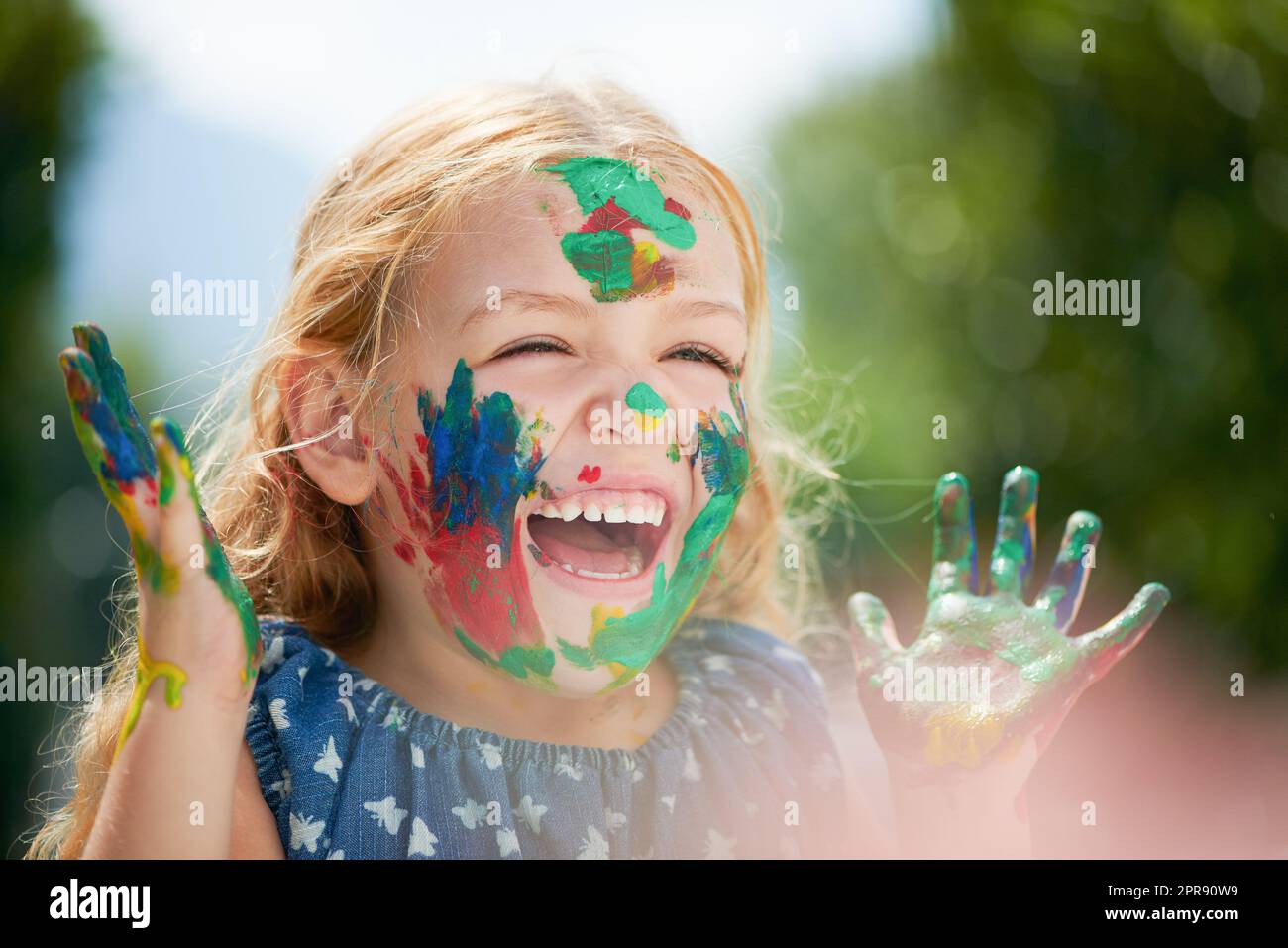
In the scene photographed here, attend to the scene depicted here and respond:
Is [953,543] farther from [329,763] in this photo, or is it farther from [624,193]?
[329,763]

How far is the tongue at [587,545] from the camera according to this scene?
1511 millimetres

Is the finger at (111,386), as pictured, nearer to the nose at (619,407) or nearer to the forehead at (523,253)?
the forehead at (523,253)

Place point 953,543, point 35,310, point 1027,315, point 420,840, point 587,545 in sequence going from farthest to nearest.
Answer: point 1027,315 < point 35,310 < point 953,543 < point 587,545 < point 420,840

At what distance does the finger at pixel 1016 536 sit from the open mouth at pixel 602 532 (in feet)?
2.00

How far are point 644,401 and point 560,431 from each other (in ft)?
0.39

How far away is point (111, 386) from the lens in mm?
1259

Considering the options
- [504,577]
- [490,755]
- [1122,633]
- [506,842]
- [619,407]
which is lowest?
[506,842]

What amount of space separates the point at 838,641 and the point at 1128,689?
178cm

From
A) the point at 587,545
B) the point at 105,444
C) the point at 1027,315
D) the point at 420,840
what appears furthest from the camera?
the point at 1027,315

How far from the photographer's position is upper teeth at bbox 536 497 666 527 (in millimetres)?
1470

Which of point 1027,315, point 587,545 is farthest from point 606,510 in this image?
point 1027,315

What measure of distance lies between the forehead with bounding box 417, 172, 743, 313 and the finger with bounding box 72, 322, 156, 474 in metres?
0.43

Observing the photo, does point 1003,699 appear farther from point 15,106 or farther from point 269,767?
point 15,106

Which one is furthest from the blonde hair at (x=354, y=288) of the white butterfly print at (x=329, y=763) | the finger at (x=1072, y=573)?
the finger at (x=1072, y=573)
